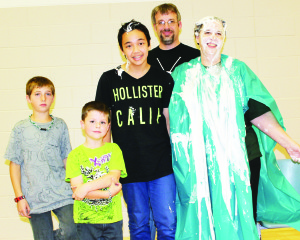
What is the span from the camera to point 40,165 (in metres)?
1.98

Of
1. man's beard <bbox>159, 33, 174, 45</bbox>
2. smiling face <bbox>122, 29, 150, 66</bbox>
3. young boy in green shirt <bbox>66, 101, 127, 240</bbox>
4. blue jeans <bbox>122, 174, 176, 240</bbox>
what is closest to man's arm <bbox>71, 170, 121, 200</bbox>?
young boy in green shirt <bbox>66, 101, 127, 240</bbox>

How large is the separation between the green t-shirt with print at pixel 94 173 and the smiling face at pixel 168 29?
100 cm

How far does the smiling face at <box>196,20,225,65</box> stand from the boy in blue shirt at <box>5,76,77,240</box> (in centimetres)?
98

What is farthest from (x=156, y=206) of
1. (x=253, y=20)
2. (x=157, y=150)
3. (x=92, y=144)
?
(x=253, y=20)

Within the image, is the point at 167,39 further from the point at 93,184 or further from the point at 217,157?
the point at 93,184

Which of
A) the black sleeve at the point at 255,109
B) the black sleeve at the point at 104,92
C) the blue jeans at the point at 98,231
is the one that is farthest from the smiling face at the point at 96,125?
the black sleeve at the point at 255,109

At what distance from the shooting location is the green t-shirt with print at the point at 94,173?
177cm

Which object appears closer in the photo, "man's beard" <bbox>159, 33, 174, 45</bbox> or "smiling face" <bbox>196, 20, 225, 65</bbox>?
"smiling face" <bbox>196, 20, 225, 65</bbox>

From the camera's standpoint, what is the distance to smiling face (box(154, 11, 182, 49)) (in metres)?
2.42

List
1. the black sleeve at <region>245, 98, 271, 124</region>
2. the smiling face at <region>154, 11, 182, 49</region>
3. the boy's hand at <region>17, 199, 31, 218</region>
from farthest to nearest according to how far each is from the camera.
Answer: the smiling face at <region>154, 11, 182, 49</region>, the boy's hand at <region>17, 199, 31, 218</region>, the black sleeve at <region>245, 98, 271, 124</region>

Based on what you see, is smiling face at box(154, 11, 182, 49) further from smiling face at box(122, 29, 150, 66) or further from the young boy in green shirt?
the young boy in green shirt

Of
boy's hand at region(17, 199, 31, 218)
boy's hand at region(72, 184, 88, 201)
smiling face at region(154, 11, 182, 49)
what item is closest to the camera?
boy's hand at region(72, 184, 88, 201)

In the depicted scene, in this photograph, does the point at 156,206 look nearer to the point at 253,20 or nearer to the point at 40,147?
the point at 40,147

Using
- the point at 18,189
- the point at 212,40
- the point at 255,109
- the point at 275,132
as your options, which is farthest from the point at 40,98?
the point at 275,132
